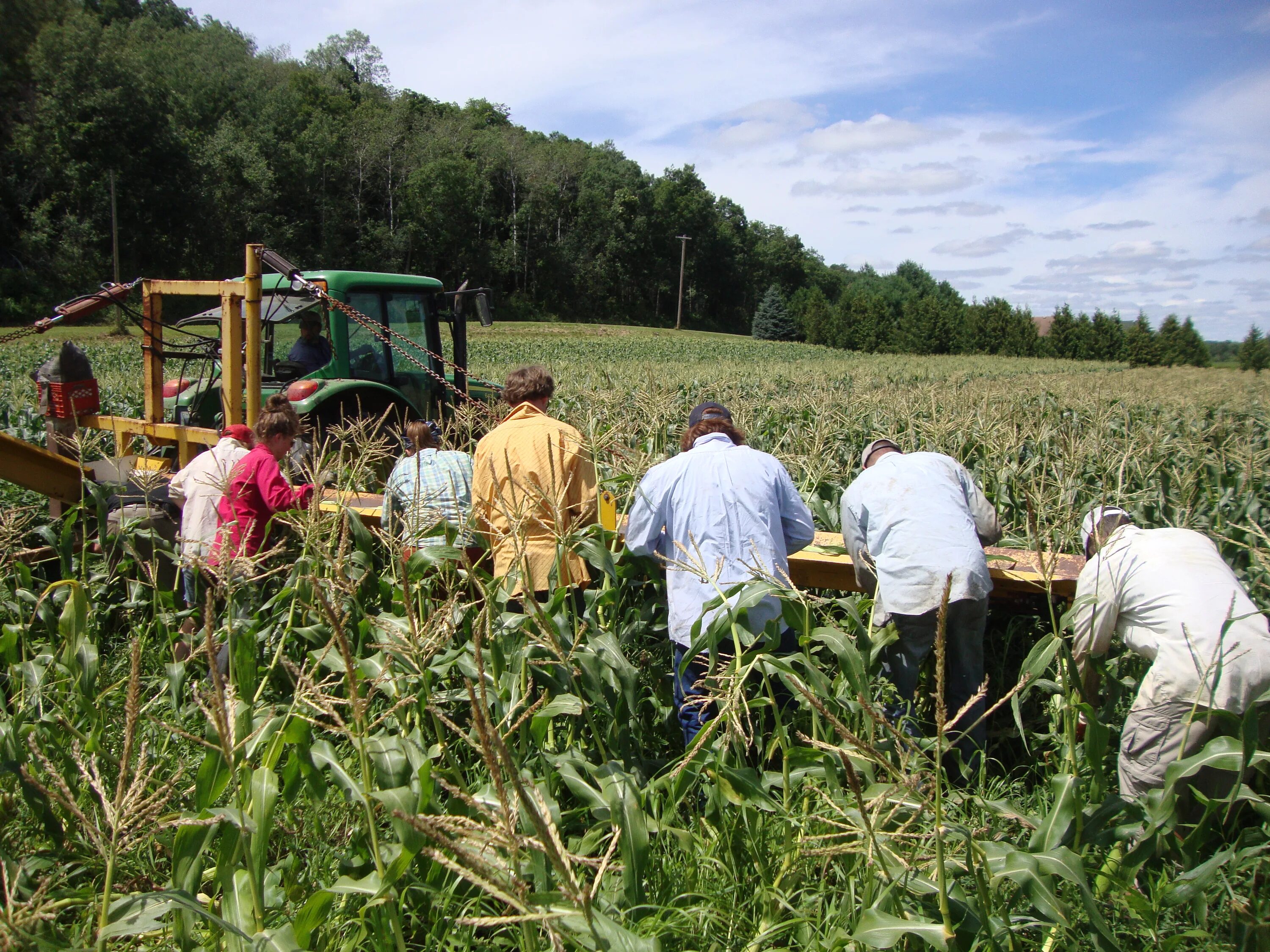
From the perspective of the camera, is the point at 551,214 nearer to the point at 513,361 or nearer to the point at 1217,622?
the point at 513,361

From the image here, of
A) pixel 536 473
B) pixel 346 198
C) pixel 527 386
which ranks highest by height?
pixel 346 198

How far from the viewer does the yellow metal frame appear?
18.0 feet

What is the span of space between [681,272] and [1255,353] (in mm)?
41500

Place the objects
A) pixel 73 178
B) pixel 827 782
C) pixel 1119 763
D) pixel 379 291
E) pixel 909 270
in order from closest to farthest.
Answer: pixel 827 782, pixel 1119 763, pixel 379 291, pixel 73 178, pixel 909 270

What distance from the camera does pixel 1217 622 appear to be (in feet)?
8.85

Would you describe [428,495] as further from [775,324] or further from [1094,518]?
[775,324]

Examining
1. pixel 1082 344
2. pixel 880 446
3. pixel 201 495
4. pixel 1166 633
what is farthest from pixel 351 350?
pixel 1082 344

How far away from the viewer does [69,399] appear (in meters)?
5.73

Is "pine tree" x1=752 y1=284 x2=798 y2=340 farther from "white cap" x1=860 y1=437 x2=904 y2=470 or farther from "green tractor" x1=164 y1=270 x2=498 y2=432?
"white cap" x1=860 y1=437 x2=904 y2=470

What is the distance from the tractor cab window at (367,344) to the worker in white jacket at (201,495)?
3349 millimetres

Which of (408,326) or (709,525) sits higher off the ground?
(408,326)

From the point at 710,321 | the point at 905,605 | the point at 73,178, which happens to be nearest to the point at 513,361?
the point at 905,605

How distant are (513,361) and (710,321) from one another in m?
62.5

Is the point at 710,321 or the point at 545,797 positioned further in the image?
the point at 710,321
